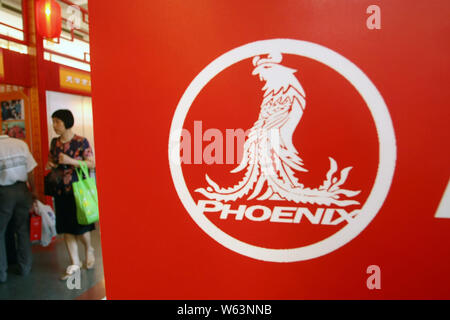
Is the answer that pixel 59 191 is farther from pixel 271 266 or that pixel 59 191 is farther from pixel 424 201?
pixel 424 201

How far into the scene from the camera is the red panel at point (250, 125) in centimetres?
62

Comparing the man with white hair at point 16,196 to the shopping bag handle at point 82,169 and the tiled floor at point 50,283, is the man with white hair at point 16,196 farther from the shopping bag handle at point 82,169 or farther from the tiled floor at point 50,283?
the shopping bag handle at point 82,169

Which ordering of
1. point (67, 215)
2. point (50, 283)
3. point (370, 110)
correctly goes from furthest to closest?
point (50, 283) → point (67, 215) → point (370, 110)

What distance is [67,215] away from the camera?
250 cm

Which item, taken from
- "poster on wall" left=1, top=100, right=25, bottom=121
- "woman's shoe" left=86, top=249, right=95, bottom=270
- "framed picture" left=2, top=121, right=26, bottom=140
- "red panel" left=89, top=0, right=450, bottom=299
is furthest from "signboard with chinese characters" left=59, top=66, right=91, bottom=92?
"red panel" left=89, top=0, right=450, bottom=299

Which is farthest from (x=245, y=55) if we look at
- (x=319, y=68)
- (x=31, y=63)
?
(x=31, y=63)

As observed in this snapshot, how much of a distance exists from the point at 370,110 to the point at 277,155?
22 centimetres

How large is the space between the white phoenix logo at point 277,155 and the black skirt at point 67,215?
7.25 feet

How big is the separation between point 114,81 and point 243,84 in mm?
323

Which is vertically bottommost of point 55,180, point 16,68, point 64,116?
point 55,180

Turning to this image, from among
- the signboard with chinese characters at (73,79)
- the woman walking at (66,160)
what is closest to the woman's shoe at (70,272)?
the woman walking at (66,160)

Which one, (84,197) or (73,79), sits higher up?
(73,79)

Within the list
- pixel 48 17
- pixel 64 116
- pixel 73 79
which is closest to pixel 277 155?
pixel 64 116

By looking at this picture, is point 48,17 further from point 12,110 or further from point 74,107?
point 74,107
